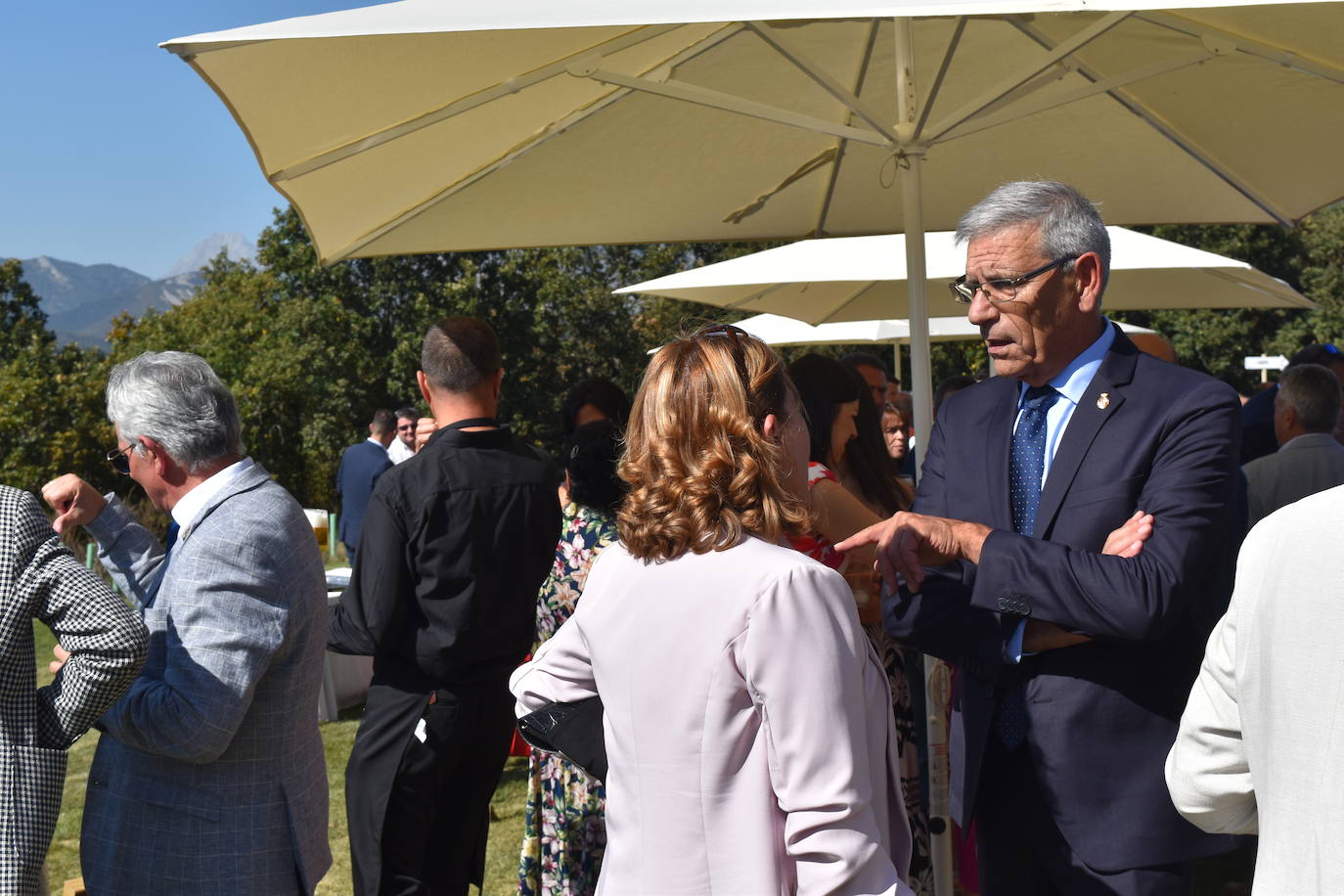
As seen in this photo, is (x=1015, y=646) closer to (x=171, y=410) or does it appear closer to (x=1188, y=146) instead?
(x=171, y=410)

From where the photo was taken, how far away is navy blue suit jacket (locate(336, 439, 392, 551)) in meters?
9.59

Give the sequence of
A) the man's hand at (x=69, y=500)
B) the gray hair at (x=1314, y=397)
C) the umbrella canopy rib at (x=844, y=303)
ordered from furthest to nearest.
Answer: the umbrella canopy rib at (x=844, y=303) < the gray hair at (x=1314, y=397) < the man's hand at (x=69, y=500)

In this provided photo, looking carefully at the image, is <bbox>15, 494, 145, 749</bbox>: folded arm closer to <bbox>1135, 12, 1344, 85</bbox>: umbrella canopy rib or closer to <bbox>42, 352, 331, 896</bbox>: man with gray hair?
<bbox>42, 352, 331, 896</bbox>: man with gray hair

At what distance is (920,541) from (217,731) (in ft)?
→ 5.20

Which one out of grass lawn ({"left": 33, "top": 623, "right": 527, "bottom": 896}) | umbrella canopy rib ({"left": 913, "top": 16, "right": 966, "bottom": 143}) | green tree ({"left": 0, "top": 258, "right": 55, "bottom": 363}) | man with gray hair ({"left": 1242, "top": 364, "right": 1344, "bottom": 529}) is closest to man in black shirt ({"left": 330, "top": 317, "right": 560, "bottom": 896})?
grass lawn ({"left": 33, "top": 623, "right": 527, "bottom": 896})

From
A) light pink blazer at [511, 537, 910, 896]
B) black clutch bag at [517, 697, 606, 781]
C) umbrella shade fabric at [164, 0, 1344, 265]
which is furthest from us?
umbrella shade fabric at [164, 0, 1344, 265]

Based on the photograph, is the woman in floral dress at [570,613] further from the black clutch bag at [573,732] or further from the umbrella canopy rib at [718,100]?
the black clutch bag at [573,732]

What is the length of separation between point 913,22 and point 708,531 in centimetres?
290

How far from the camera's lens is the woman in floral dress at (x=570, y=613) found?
3.62 meters

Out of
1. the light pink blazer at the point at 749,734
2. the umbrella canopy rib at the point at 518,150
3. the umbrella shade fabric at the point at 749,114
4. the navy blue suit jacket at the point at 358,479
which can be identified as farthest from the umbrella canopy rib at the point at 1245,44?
the navy blue suit jacket at the point at 358,479

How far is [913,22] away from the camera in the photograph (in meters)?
4.16

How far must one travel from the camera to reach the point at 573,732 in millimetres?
2127

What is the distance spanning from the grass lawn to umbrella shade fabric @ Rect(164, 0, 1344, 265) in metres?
2.55

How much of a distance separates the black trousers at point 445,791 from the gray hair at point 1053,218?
2.29m
